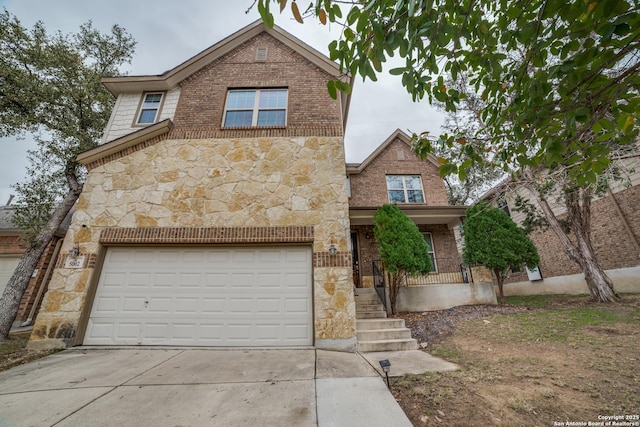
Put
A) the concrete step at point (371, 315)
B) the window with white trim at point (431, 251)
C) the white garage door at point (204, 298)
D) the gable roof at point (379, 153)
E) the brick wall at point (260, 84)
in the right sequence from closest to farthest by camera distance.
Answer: the white garage door at point (204, 298), the concrete step at point (371, 315), the brick wall at point (260, 84), the window with white trim at point (431, 251), the gable roof at point (379, 153)

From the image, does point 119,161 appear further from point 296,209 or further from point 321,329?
point 321,329

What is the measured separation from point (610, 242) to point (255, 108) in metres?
14.0

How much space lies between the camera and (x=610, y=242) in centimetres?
952

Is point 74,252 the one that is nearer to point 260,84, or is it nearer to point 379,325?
point 260,84

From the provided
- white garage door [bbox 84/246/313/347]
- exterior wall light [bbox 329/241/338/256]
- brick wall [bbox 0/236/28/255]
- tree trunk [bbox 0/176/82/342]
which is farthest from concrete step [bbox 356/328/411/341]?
brick wall [bbox 0/236/28/255]

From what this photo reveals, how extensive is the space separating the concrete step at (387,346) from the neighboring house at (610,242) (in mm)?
5575

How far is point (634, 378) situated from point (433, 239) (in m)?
8.47

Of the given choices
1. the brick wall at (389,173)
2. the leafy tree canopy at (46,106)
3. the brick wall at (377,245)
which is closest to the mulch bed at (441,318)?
the brick wall at (377,245)

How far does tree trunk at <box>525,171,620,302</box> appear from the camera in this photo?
755 centimetres

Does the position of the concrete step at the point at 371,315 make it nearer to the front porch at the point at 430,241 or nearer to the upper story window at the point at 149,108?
the front porch at the point at 430,241

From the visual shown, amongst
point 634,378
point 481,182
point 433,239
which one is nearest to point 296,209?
point 634,378

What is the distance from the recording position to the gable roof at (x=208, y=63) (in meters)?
7.27

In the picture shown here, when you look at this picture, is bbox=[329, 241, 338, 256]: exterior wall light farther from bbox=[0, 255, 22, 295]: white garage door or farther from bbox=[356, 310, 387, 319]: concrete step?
bbox=[0, 255, 22, 295]: white garage door

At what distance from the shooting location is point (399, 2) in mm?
1567
